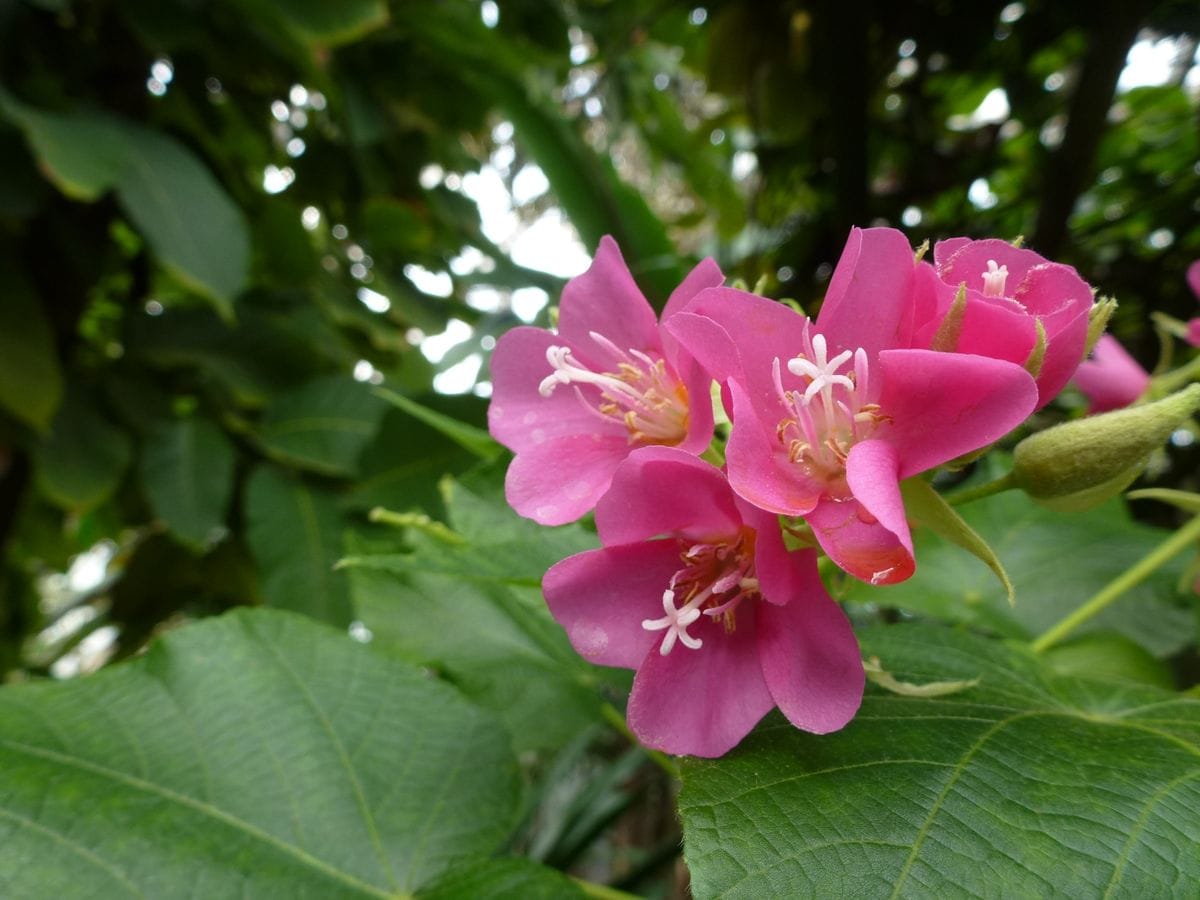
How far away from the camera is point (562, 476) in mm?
373

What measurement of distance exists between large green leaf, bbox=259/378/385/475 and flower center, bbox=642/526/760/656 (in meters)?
0.70

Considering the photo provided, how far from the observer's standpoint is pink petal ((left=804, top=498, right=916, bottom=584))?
0.91 feet

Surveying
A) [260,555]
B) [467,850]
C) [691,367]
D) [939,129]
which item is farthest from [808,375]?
[939,129]

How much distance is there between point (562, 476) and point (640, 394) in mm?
51

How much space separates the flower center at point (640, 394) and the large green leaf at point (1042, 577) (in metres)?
0.25

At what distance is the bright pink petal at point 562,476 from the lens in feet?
1.16

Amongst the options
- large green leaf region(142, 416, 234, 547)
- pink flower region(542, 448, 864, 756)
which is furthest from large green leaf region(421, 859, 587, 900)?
large green leaf region(142, 416, 234, 547)

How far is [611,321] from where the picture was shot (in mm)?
407

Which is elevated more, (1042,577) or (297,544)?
(297,544)

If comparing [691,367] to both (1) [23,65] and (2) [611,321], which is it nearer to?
(2) [611,321]

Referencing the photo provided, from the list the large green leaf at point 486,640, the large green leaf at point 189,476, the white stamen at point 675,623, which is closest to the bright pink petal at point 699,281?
the white stamen at point 675,623

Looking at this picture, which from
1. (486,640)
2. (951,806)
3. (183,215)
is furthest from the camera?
(183,215)

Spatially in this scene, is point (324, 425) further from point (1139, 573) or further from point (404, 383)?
point (1139, 573)

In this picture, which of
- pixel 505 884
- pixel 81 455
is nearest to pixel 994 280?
pixel 505 884
